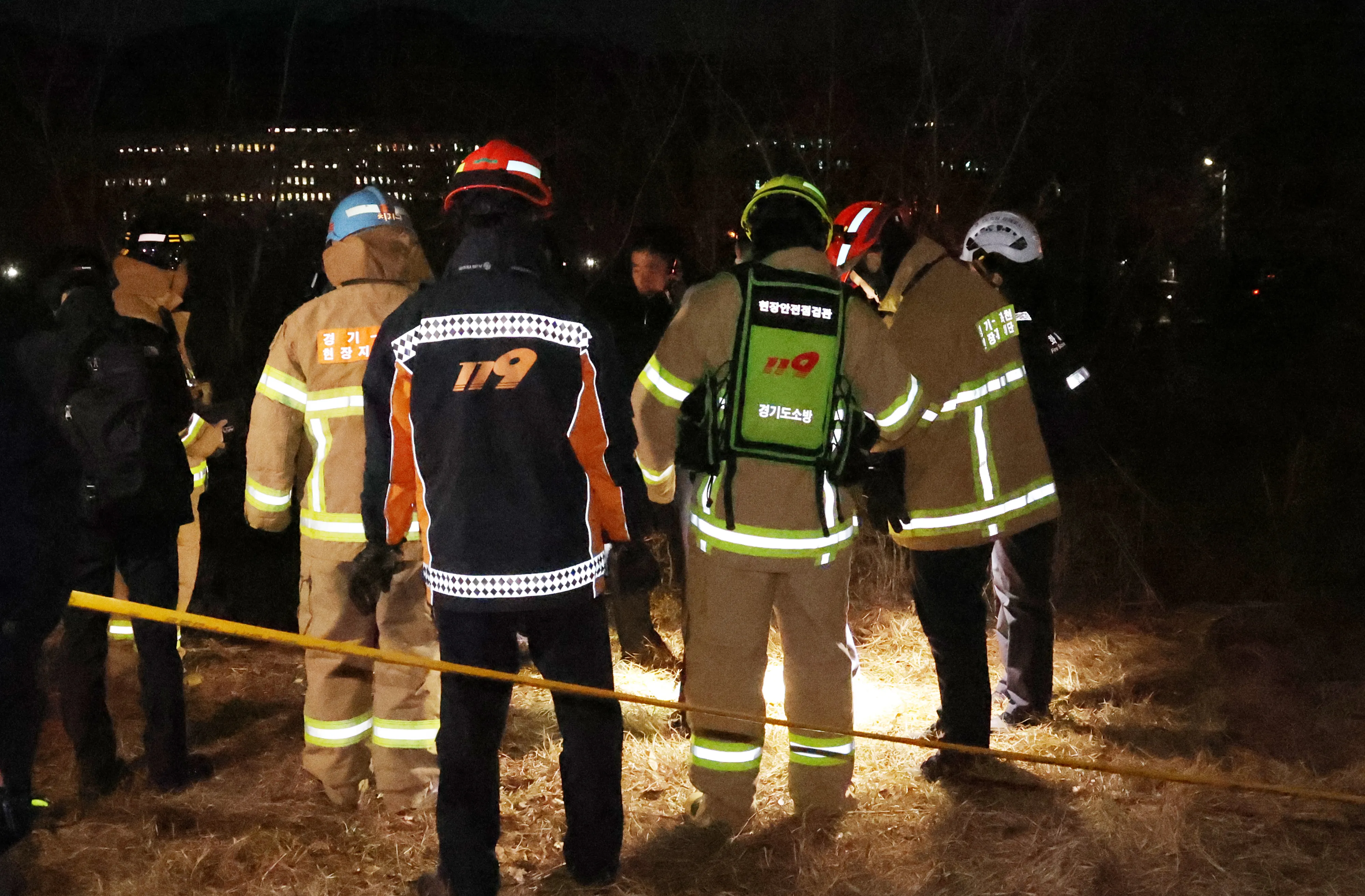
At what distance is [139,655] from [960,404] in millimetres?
3266

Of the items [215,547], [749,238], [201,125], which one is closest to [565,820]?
[749,238]

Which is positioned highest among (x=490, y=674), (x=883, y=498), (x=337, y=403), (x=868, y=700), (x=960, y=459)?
(x=337, y=403)

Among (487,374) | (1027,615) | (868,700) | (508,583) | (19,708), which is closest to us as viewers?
(19,708)

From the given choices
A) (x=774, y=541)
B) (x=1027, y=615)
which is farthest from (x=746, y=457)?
(x=1027, y=615)

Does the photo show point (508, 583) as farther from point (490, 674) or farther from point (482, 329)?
point (482, 329)

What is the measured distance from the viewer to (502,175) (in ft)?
11.4

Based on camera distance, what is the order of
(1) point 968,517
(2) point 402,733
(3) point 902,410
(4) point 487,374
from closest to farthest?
(4) point 487,374, (3) point 902,410, (2) point 402,733, (1) point 968,517

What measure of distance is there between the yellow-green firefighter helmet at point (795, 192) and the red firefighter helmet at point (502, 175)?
77cm

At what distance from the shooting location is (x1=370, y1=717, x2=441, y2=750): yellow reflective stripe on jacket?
14.1ft

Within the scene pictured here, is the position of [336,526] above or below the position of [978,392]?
below

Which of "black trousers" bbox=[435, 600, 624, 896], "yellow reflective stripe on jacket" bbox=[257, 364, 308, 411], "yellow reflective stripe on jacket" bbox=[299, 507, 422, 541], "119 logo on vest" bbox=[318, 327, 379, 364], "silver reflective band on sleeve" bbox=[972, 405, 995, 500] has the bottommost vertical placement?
"black trousers" bbox=[435, 600, 624, 896]

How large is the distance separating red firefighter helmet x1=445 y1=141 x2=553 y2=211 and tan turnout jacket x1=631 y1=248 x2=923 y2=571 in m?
0.66

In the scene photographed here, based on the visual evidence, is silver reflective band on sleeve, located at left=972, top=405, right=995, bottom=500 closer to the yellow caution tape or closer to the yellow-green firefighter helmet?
the yellow-green firefighter helmet

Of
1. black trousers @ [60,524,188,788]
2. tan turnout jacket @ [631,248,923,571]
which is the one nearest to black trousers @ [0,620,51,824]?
black trousers @ [60,524,188,788]
